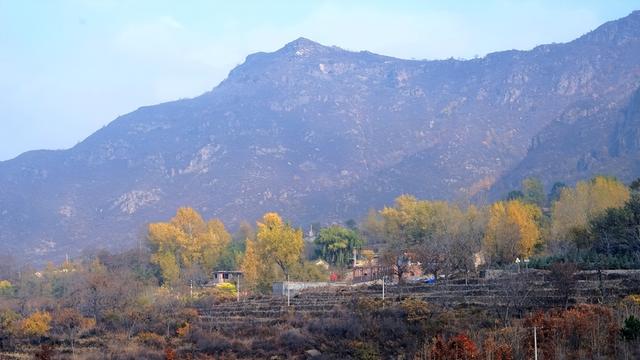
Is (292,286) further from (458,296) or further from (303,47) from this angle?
(303,47)

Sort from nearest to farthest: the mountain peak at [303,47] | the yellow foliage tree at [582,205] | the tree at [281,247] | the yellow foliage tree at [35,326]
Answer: the yellow foliage tree at [35,326] < the yellow foliage tree at [582,205] < the tree at [281,247] < the mountain peak at [303,47]

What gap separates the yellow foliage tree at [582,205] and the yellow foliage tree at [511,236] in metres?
1.37

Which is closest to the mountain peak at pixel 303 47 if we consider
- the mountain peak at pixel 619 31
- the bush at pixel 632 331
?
the mountain peak at pixel 619 31

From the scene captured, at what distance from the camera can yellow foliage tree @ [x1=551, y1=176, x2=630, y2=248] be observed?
43.1 metres

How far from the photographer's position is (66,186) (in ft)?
402

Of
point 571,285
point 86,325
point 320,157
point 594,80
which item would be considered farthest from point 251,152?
point 571,285

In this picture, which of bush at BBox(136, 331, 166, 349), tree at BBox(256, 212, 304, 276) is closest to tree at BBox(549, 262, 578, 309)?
bush at BBox(136, 331, 166, 349)

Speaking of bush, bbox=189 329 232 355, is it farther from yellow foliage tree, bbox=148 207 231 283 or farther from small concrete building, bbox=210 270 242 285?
yellow foliage tree, bbox=148 207 231 283

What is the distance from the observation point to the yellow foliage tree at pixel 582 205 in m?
43.1

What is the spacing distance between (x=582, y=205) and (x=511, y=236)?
6519mm

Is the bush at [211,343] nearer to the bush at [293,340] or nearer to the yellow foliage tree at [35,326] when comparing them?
the bush at [293,340]

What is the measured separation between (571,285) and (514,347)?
8710mm

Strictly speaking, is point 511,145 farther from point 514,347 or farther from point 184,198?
point 514,347

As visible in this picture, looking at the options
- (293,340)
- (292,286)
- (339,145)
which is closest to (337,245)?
(292,286)
